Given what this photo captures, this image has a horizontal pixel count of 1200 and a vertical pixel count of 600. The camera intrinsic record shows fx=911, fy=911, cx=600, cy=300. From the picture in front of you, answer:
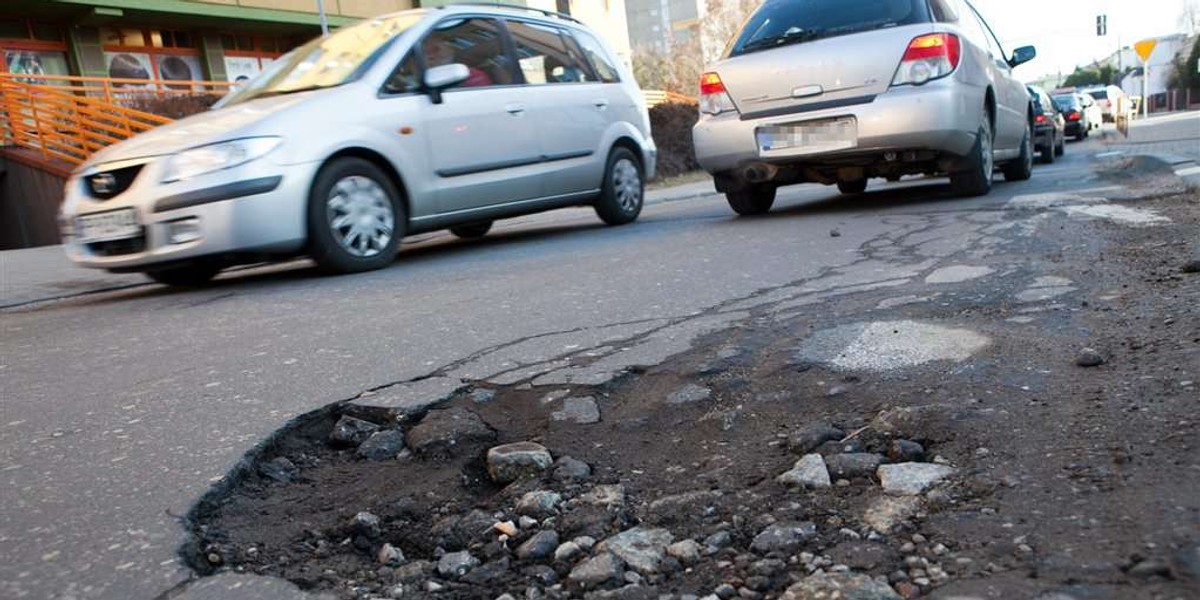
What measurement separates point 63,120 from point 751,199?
13.1 m

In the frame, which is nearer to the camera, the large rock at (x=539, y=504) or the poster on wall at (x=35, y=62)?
the large rock at (x=539, y=504)

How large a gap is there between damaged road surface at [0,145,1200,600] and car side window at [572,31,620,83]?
379 cm

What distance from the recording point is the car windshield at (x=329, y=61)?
5832mm

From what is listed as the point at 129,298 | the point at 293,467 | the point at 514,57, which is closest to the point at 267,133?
the point at 129,298

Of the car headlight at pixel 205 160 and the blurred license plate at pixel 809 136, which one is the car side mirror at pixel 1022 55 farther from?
the car headlight at pixel 205 160

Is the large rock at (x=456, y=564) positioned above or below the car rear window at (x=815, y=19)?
below

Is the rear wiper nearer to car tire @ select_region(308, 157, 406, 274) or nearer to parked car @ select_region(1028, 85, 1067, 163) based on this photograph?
car tire @ select_region(308, 157, 406, 274)

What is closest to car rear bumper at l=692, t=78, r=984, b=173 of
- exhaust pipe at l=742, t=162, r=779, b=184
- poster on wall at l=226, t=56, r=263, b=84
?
exhaust pipe at l=742, t=162, r=779, b=184

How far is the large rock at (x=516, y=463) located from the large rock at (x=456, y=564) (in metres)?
0.37

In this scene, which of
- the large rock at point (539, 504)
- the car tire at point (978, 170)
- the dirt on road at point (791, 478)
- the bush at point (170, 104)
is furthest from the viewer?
the bush at point (170, 104)

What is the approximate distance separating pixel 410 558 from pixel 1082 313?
7.54 ft

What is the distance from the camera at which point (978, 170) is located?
6742mm

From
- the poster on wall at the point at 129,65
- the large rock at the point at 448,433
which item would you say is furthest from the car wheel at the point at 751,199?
the poster on wall at the point at 129,65

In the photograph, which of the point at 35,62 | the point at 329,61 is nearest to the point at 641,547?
the point at 329,61
